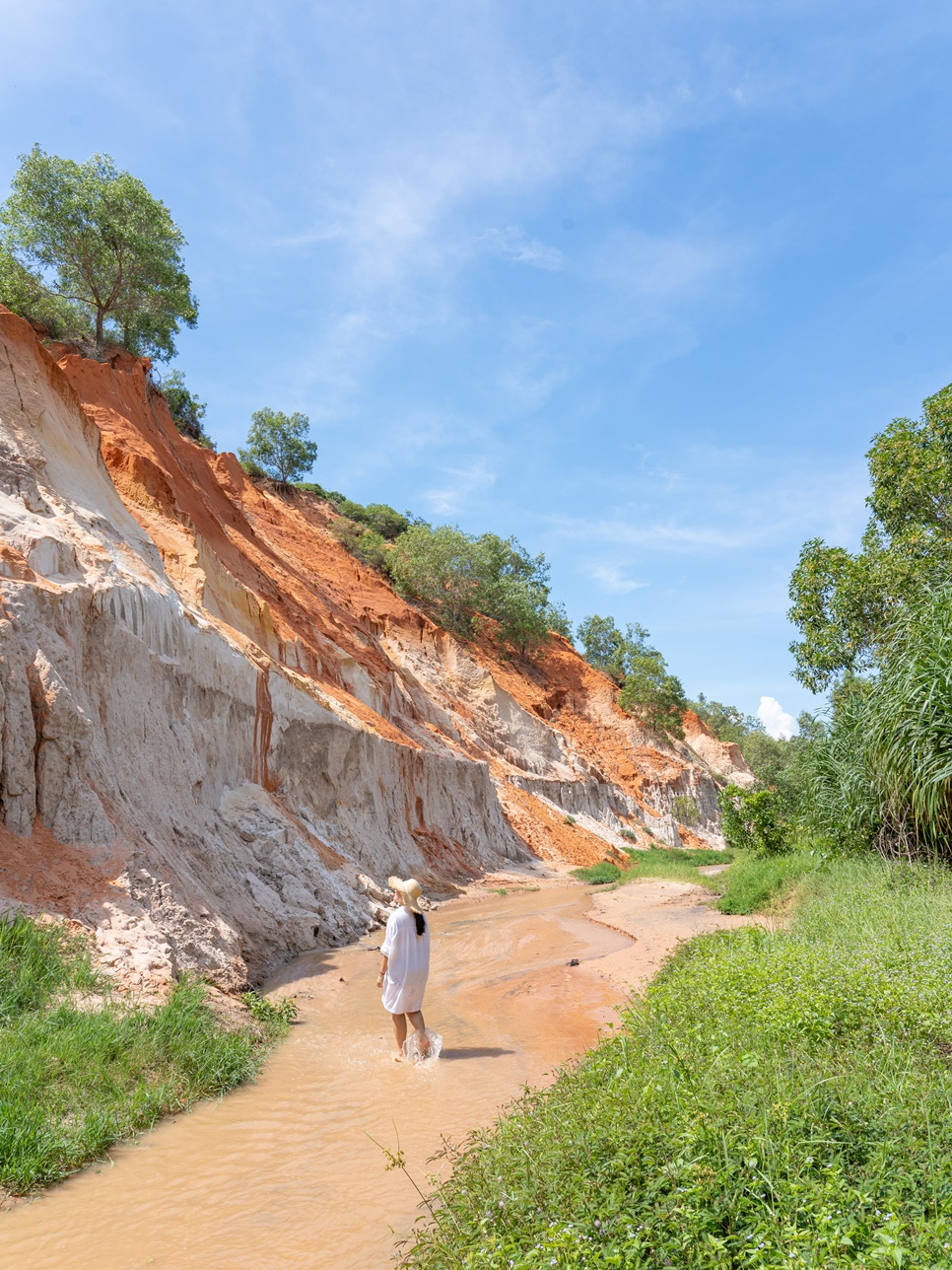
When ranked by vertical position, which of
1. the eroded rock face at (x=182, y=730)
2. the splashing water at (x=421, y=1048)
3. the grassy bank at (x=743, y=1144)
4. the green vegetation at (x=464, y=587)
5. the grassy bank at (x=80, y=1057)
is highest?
the green vegetation at (x=464, y=587)

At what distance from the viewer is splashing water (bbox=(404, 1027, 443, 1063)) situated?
23.6ft

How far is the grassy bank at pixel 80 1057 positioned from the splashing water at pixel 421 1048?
136cm

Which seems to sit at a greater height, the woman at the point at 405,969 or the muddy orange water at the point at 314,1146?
the woman at the point at 405,969

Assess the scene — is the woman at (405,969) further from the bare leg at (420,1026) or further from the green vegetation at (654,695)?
the green vegetation at (654,695)

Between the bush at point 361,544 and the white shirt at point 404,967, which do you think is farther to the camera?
the bush at point 361,544

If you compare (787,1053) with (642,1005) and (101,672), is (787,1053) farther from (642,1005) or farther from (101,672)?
(101,672)

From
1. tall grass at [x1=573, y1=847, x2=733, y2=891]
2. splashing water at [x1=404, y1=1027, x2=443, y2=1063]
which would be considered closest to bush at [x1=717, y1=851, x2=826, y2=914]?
tall grass at [x1=573, y1=847, x2=733, y2=891]

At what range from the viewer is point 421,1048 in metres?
7.28

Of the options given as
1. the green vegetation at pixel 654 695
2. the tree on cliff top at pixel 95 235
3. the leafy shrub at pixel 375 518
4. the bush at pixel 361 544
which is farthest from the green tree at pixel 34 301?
the green vegetation at pixel 654 695

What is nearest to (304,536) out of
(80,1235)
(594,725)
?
(594,725)

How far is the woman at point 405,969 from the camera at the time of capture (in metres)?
7.26

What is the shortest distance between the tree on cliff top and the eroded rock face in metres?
4.20

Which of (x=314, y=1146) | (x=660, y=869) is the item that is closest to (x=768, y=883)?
(x=314, y=1146)

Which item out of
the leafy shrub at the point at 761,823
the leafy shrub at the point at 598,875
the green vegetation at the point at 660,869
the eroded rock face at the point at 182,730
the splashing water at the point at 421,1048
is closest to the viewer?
the splashing water at the point at 421,1048
